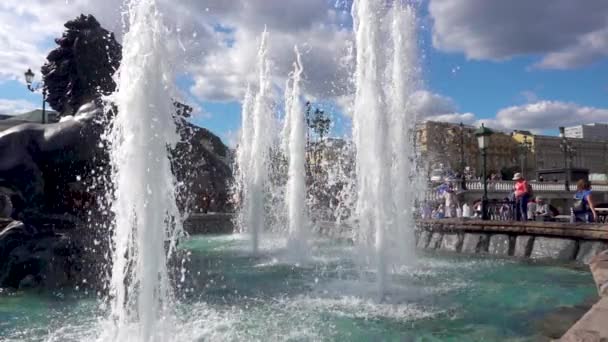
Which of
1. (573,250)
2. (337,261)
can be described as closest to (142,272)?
(337,261)

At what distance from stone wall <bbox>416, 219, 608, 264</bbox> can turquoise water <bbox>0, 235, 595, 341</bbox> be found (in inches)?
35.6

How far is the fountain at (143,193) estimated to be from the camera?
4.01m

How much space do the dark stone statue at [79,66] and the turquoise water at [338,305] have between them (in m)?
3.61

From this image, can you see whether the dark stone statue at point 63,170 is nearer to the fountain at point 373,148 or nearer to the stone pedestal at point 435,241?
the fountain at point 373,148

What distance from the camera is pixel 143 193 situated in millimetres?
4125

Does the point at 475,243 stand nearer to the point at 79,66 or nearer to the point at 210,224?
the point at 79,66

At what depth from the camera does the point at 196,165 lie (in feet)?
47.2

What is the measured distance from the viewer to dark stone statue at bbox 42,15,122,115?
8898 mm

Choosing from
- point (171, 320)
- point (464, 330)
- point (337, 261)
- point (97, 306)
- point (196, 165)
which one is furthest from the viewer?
point (196, 165)

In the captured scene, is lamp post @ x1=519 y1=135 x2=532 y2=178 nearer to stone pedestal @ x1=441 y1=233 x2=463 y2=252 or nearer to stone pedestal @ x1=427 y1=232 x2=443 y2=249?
stone pedestal @ x1=427 y1=232 x2=443 y2=249

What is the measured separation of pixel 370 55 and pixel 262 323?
4352 mm

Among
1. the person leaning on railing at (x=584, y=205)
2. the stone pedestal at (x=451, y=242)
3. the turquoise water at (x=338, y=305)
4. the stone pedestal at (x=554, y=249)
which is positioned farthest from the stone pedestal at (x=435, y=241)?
the person leaning on railing at (x=584, y=205)

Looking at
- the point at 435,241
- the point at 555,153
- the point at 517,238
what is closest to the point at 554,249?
the point at 517,238

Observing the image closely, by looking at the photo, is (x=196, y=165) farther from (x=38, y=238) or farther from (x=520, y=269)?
(x=520, y=269)
